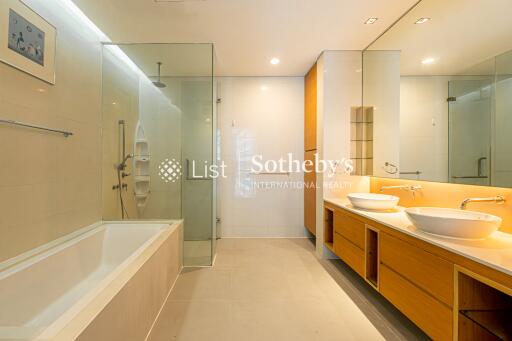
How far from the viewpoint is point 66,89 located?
5.95 feet

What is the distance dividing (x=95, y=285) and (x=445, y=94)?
291 centimetres

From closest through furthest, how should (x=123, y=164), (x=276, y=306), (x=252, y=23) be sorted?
(x=276, y=306), (x=252, y=23), (x=123, y=164)

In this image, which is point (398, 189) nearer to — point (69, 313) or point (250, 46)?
point (250, 46)

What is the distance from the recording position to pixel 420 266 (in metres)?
1.33

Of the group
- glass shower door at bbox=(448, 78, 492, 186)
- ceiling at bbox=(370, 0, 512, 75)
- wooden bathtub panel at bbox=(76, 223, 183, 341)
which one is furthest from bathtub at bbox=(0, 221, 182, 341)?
ceiling at bbox=(370, 0, 512, 75)

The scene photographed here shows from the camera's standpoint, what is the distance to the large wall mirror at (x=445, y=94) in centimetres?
135

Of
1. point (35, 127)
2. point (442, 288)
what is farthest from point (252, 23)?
point (442, 288)

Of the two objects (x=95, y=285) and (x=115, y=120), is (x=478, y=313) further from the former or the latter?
(x=115, y=120)

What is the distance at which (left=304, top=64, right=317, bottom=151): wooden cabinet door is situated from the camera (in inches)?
116

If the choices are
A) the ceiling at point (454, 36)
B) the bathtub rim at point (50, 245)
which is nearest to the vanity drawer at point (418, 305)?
the ceiling at point (454, 36)

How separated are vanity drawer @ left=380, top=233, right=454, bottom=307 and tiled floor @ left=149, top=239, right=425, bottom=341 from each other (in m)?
0.48

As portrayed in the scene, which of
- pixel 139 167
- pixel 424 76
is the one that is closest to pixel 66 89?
pixel 139 167

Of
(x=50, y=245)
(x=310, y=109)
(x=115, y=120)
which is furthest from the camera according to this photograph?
(x=310, y=109)

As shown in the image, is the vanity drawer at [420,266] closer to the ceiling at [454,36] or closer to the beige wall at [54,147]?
the ceiling at [454,36]
